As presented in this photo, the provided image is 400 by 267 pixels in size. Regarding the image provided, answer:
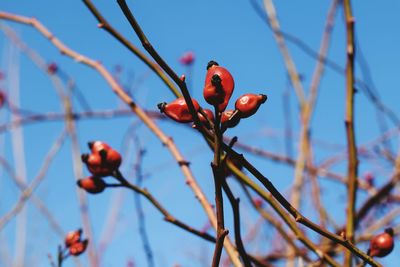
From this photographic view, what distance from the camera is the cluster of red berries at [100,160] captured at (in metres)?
0.87

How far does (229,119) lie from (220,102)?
30mm

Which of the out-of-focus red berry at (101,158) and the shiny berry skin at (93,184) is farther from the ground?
the out-of-focus red berry at (101,158)

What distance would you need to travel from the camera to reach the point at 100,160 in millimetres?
873

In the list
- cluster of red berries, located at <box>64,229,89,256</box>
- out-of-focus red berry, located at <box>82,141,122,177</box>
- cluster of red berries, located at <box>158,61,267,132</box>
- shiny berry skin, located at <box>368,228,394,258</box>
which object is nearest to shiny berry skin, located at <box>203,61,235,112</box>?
cluster of red berries, located at <box>158,61,267,132</box>

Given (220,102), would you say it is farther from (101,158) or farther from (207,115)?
(101,158)

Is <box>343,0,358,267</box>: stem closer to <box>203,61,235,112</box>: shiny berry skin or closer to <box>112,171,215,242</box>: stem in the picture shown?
<box>112,171,215,242</box>: stem

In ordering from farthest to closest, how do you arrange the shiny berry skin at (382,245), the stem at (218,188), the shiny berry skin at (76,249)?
the shiny berry skin at (76,249), the shiny berry skin at (382,245), the stem at (218,188)

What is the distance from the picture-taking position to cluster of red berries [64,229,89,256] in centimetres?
112

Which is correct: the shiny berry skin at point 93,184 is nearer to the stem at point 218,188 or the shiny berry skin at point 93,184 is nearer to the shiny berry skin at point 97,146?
the shiny berry skin at point 97,146

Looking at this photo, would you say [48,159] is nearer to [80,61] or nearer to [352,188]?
[80,61]

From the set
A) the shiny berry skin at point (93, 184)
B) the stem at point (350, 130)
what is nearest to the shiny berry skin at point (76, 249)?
the shiny berry skin at point (93, 184)

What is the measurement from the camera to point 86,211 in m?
1.92

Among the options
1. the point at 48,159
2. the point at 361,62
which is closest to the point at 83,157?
the point at 361,62

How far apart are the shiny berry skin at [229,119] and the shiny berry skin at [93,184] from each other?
378 mm
